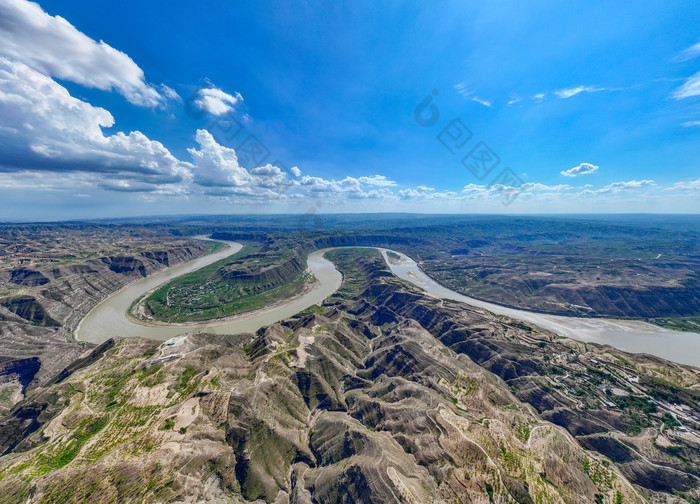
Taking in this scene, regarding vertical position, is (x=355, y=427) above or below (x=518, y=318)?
above

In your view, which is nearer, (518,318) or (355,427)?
(355,427)

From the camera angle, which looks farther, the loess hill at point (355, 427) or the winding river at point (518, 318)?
the winding river at point (518, 318)

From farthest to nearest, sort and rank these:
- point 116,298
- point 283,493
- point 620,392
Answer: point 116,298, point 620,392, point 283,493

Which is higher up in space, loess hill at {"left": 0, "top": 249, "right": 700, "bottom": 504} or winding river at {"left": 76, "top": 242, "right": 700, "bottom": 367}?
loess hill at {"left": 0, "top": 249, "right": 700, "bottom": 504}

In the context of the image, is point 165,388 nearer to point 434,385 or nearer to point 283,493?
point 283,493

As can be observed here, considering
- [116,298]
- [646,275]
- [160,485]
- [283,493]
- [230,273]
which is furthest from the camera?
[230,273]

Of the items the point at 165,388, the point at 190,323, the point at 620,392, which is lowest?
the point at 190,323

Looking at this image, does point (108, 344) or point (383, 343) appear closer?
point (108, 344)

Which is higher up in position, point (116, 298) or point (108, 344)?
Result: point (108, 344)

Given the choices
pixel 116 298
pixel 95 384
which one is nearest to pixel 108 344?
pixel 95 384

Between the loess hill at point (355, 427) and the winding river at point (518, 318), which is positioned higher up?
the loess hill at point (355, 427)

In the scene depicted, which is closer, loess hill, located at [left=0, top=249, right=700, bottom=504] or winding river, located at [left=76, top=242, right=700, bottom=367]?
loess hill, located at [left=0, top=249, right=700, bottom=504]
